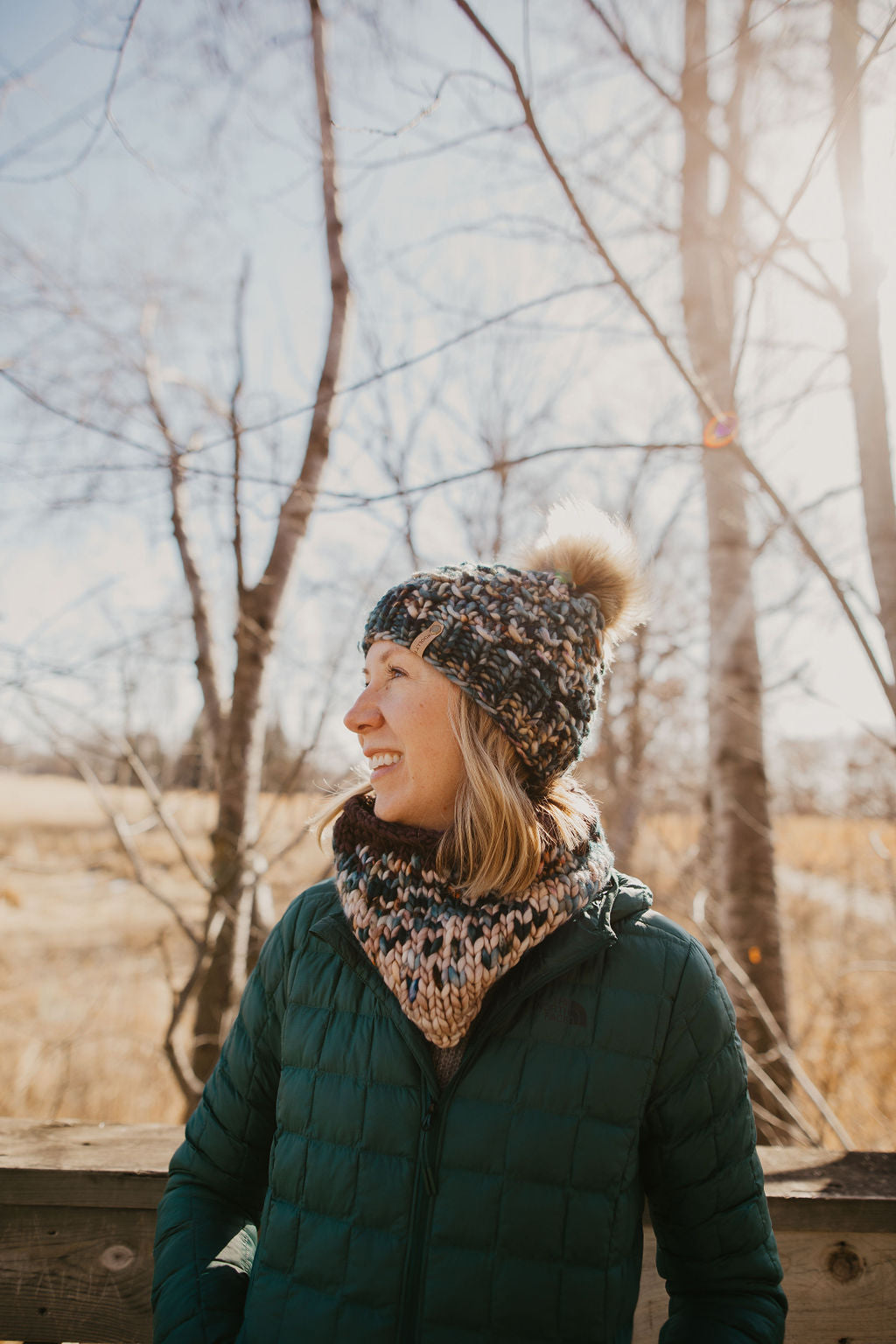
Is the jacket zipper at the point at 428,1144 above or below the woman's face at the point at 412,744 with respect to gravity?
below

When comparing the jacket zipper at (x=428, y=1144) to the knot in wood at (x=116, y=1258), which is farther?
the knot in wood at (x=116, y=1258)

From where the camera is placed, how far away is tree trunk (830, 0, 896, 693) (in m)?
1.83

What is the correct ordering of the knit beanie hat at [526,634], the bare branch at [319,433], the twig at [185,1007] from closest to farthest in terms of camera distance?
the knit beanie hat at [526,634] < the twig at [185,1007] < the bare branch at [319,433]

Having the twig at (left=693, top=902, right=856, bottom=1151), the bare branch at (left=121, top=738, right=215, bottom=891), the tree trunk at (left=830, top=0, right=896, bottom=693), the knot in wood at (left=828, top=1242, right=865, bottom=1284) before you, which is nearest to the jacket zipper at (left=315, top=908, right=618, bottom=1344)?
the knot in wood at (left=828, top=1242, right=865, bottom=1284)

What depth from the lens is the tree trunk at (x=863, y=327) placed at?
183 centimetres

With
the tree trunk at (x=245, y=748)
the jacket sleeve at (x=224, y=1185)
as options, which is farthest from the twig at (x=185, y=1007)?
the jacket sleeve at (x=224, y=1185)

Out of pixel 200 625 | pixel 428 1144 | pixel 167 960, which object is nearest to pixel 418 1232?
pixel 428 1144

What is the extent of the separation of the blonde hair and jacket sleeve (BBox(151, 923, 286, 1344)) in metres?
0.37

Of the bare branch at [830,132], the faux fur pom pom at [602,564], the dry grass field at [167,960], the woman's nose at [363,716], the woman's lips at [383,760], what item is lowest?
the dry grass field at [167,960]

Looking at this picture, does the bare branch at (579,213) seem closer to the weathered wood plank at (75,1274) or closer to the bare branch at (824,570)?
the bare branch at (824,570)

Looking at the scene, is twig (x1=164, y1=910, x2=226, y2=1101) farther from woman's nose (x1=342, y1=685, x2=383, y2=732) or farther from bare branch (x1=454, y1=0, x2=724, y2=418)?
bare branch (x1=454, y1=0, x2=724, y2=418)

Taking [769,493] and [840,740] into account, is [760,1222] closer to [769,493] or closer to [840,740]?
[769,493]

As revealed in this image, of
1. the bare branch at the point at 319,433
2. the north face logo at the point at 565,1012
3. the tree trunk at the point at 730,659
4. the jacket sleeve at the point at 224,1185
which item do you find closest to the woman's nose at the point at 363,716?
the jacket sleeve at the point at 224,1185

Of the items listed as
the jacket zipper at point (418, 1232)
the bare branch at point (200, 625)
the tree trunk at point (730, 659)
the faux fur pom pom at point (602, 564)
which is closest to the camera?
the jacket zipper at point (418, 1232)
